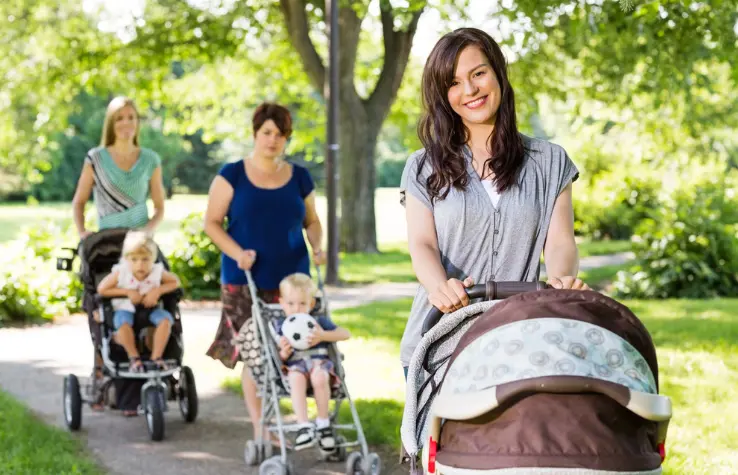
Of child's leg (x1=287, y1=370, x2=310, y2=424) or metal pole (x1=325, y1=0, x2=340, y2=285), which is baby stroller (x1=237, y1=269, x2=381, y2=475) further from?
metal pole (x1=325, y1=0, x2=340, y2=285)

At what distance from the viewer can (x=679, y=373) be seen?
Result: 8570 millimetres

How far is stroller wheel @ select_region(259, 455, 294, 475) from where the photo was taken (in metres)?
5.98

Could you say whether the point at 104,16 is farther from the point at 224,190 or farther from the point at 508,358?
the point at 508,358

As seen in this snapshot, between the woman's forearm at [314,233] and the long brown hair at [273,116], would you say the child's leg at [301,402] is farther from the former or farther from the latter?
the long brown hair at [273,116]

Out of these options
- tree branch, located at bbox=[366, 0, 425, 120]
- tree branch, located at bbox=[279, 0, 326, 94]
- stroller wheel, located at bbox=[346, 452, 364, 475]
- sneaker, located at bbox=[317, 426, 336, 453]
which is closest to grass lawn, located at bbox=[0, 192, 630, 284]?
tree branch, located at bbox=[366, 0, 425, 120]

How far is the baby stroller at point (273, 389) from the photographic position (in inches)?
238

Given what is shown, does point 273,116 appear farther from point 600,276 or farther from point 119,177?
point 600,276

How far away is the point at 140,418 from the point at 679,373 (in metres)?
4.08

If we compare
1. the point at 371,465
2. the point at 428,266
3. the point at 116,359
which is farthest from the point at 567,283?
the point at 116,359

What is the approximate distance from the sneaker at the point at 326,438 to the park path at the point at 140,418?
21 centimetres

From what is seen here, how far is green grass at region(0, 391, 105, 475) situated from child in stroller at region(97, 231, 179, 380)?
A: 68 centimetres

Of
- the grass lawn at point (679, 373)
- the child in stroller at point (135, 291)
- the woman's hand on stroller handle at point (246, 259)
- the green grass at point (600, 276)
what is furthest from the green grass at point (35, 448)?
the green grass at point (600, 276)

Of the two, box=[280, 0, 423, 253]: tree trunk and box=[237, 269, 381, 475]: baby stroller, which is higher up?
box=[280, 0, 423, 253]: tree trunk

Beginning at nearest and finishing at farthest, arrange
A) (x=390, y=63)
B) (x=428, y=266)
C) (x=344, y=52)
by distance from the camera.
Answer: (x=428, y=266), (x=344, y=52), (x=390, y=63)
